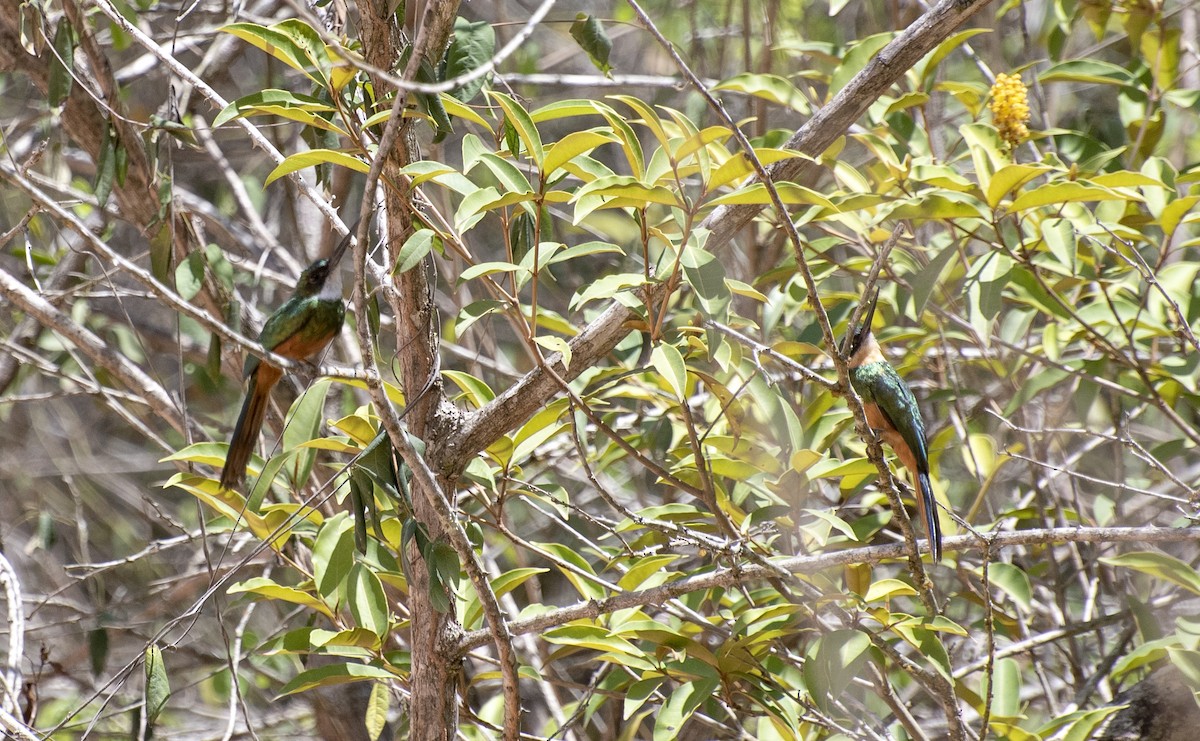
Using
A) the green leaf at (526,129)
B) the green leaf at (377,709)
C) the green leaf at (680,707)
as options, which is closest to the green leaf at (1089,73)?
the green leaf at (526,129)

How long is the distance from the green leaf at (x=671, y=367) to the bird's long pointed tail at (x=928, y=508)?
773 mm

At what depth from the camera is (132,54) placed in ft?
18.2

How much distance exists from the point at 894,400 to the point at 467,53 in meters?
1.78

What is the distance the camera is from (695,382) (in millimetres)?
2908

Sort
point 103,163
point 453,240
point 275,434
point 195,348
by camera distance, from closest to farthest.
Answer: point 453,240 → point 103,163 → point 275,434 → point 195,348

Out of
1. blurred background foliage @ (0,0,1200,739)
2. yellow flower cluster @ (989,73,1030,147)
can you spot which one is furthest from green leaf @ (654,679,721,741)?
yellow flower cluster @ (989,73,1030,147)

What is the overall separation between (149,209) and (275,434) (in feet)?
2.54

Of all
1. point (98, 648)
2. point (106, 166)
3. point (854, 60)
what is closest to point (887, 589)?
point (854, 60)

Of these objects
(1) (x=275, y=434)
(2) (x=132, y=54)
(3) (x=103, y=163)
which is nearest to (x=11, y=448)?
(2) (x=132, y=54)

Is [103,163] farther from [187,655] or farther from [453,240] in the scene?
[187,655]

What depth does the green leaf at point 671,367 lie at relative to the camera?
2104 millimetres

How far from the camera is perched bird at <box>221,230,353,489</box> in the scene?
9.86 feet

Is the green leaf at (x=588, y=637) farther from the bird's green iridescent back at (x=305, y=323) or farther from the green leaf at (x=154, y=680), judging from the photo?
the bird's green iridescent back at (x=305, y=323)

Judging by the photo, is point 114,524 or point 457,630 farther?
point 114,524
